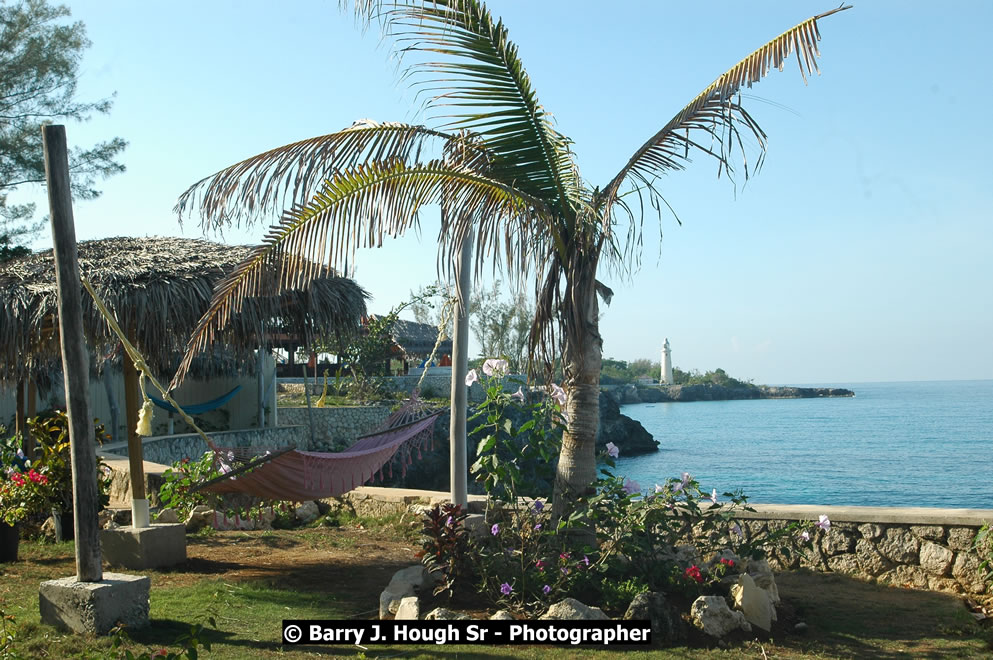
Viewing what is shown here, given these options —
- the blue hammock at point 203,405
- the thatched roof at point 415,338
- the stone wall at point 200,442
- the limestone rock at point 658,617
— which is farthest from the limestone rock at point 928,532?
the thatched roof at point 415,338

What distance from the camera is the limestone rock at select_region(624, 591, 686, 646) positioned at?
320 centimetres

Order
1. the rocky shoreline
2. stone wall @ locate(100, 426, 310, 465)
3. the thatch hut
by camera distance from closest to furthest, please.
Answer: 1. the thatch hut
2. stone wall @ locate(100, 426, 310, 465)
3. the rocky shoreline

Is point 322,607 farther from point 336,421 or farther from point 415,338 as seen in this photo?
point 415,338

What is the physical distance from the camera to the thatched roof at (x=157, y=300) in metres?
4.83

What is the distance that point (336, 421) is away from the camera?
17.8 metres

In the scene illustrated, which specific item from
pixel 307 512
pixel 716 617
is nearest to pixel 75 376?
pixel 716 617

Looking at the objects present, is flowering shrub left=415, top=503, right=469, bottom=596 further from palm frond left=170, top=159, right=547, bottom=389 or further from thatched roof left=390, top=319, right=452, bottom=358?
thatched roof left=390, top=319, right=452, bottom=358

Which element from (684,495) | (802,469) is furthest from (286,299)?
(802,469)

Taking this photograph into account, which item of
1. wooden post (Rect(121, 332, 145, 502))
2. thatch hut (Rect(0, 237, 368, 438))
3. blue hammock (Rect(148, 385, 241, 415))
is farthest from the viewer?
blue hammock (Rect(148, 385, 241, 415))

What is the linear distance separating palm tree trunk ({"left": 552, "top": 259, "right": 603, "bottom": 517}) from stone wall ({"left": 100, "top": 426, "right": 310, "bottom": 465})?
5361mm

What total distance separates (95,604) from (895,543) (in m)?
3.75

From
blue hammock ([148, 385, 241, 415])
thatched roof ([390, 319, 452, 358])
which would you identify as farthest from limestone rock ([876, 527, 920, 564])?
thatched roof ([390, 319, 452, 358])

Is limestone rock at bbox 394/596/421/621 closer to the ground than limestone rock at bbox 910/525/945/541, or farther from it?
closer to the ground

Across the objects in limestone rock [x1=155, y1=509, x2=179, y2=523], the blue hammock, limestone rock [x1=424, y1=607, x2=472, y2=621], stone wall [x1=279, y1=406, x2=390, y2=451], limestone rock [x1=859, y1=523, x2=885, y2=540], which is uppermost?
the blue hammock
